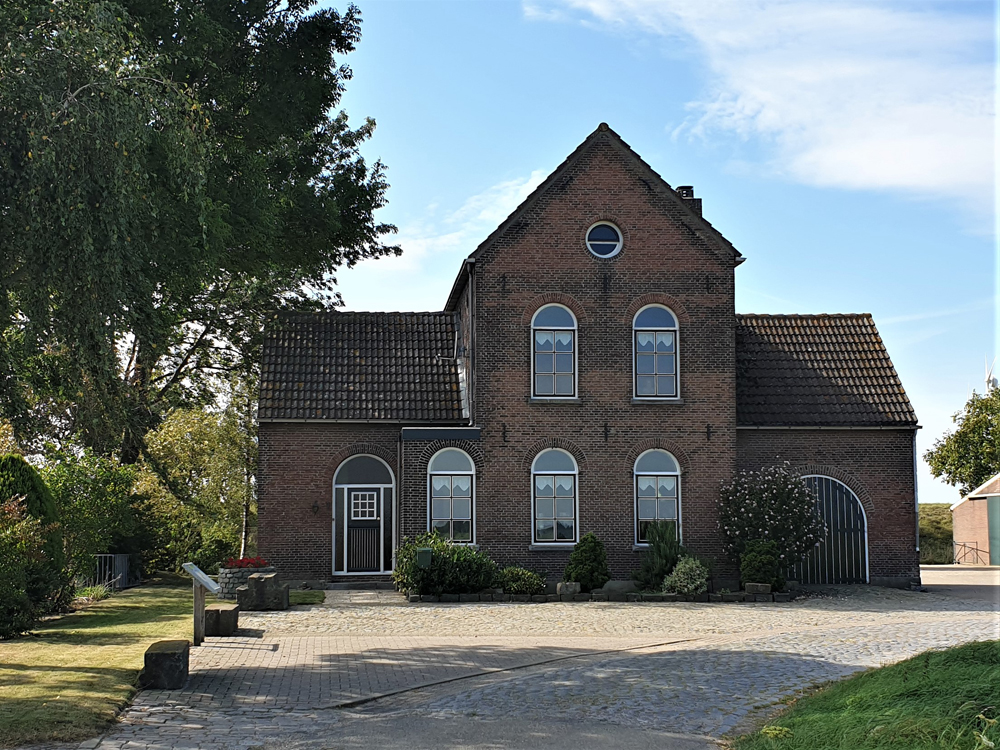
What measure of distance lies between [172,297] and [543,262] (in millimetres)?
10650

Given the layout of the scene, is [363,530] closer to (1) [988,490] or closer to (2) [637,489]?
(2) [637,489]

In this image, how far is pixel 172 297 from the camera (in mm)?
15234

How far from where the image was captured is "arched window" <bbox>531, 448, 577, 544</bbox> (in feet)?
77.2

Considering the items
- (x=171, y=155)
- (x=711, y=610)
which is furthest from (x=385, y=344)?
(x=171, y=155)

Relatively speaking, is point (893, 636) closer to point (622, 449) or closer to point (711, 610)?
point (711, 610)

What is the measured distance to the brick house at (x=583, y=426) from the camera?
77.2 ft

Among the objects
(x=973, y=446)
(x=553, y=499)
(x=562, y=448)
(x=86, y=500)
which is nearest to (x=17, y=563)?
(x=86, y=500)

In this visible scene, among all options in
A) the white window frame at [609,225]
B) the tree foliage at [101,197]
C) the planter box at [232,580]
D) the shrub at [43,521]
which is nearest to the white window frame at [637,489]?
the white window frame at [609,225]

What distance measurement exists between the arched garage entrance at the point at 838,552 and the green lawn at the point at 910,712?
15692 mm

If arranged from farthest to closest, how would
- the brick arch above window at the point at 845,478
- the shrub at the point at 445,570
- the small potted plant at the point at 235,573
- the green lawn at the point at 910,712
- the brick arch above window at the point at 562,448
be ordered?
the brick arch above window at the point at 845,478, the brick arch above window at the point at 562,448, the small potted plant at the point at 235,573, the shrub at the point at 445,570, the green lawn at the point at 910,712

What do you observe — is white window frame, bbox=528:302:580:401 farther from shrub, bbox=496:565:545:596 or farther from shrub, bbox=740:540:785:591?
shrub, bbox=740:540:785:591

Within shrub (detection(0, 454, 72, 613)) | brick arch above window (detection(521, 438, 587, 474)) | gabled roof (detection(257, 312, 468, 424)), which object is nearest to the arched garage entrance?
brick arch above window (detection(521, 438, 587, 474))

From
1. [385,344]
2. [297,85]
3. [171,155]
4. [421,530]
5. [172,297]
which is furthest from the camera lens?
[385,344]

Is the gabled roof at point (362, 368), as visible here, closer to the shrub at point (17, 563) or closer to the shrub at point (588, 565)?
the shrub at point (588, 565)
